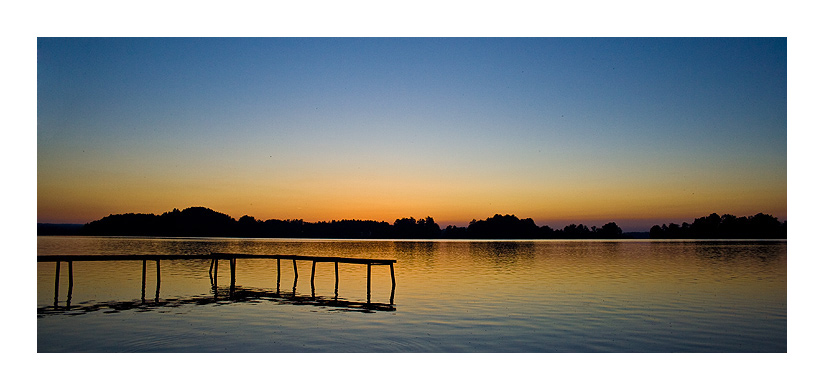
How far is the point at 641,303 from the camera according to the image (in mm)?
27344

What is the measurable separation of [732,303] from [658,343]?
453 inches

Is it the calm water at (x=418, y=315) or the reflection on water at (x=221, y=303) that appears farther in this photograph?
the reflection on water at (x=221, y=303)

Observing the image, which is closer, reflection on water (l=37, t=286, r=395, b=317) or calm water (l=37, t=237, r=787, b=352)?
calm water (l=37, t=237, r=787, b=352)

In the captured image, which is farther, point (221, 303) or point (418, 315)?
point (221, 303)

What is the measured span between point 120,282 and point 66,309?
12.6 m
